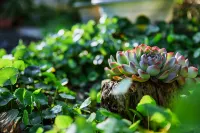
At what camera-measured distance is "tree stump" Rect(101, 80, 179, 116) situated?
1.34m

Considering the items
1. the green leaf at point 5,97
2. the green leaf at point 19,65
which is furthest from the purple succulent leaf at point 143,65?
the green leaf at point 19,65

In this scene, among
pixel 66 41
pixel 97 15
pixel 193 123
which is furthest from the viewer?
pixel 97 15

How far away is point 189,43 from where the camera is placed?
8.31 ft

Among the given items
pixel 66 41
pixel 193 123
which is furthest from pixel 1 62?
pixel 66 41

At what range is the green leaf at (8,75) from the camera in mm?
1344

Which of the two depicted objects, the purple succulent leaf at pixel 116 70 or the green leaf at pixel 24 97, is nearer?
the green leaf at pixel 24 97

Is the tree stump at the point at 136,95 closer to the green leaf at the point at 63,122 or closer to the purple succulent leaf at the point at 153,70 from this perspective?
the purple succulent leaf at the point at 153,70

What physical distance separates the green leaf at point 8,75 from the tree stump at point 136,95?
36cm

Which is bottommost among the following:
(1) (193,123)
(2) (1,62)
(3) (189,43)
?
(3) (189,43)

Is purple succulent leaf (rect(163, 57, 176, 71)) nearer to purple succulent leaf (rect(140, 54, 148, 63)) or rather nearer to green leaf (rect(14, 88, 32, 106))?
purple succulent leaf (rect(140, 54, 148, 63))

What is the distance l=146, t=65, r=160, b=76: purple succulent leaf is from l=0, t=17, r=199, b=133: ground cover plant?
0.08 ft

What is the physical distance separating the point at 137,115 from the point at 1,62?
26.1 inches

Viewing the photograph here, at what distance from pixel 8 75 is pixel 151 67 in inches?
21.6

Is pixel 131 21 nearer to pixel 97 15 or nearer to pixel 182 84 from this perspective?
pixel 97 15
